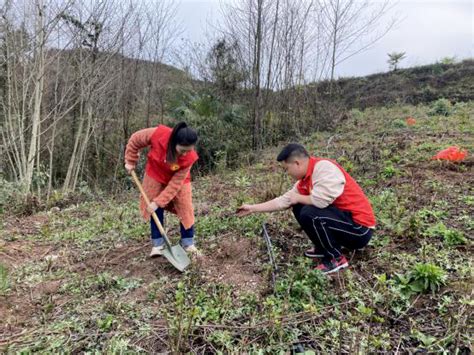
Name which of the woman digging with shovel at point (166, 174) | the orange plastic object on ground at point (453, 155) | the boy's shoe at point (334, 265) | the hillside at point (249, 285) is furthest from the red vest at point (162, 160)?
the orange plastic object on ground at point (453, 155)

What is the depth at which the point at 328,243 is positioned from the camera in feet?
8.73

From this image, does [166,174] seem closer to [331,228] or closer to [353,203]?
[331,228]

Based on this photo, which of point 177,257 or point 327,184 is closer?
point 327,184

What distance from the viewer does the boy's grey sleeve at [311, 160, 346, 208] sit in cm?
259

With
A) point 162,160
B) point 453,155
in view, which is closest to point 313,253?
point 162,160

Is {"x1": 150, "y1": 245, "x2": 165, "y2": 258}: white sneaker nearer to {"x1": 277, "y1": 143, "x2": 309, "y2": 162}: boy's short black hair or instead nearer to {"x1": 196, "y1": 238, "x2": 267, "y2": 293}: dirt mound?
{"x1": 196, "y1": 238, "x2": 267, "y2": 293}: dirt mound

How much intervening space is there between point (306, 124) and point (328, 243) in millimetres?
7711

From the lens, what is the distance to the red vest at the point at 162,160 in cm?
301

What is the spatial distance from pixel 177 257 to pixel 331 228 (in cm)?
132

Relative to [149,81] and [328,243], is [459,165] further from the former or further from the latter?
[149,81]

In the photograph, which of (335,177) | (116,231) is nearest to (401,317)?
(335,177)

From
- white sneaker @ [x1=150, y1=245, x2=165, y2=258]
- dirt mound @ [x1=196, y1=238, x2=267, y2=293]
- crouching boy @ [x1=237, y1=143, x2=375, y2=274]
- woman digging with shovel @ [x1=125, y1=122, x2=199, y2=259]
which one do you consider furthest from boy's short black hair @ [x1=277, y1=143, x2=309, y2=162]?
white sneaker @ [x1=150, y1=245, x2=165, y2=258]

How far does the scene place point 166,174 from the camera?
3.17 metres

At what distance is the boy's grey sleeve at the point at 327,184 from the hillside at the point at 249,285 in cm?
53
